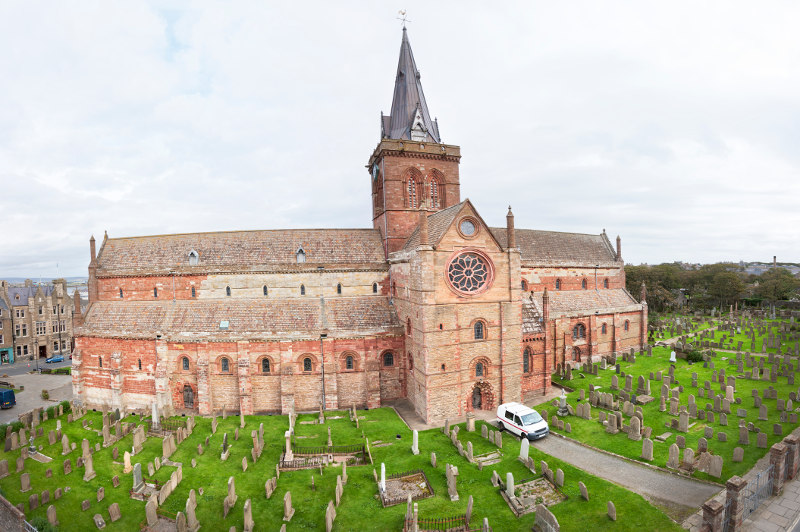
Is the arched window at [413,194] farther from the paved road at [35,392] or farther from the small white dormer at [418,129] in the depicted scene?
the paved road at [35,392]

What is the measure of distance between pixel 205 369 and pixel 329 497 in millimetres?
13221

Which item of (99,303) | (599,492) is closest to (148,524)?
(599,492)

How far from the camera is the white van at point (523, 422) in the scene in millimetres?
19984

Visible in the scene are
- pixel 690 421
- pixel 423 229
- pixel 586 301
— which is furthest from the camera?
pixel 586 301

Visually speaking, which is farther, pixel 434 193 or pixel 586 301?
pixel 586 301

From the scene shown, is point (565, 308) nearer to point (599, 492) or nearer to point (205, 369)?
point (599, 492)

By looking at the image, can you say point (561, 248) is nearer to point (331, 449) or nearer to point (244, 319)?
point (331, 449)

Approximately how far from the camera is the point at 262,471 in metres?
17.9

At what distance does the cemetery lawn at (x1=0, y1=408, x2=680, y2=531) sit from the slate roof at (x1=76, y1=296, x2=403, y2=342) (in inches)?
212

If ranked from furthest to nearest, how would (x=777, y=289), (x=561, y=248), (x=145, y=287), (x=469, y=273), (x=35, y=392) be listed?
(x=777, y=289) → (x=561, y=248) → (x=35, y=392) → (x=145, y=287) → (x=469, y=273)

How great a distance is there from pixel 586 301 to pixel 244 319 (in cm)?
2948

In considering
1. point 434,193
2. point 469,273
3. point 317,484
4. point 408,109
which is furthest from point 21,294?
point 469,273

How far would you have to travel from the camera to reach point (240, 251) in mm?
28500

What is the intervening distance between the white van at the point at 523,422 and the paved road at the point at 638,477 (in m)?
0.58
